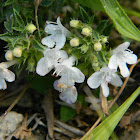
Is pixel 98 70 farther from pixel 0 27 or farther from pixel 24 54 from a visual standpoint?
pixel 0 27

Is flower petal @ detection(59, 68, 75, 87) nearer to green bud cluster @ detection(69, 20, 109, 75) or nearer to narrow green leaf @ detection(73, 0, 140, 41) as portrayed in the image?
green bud cluster @ detection(69, 20, 109, 75)

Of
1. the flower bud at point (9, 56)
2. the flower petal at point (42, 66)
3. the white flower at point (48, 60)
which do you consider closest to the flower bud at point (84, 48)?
the white flower at point (48, 60)

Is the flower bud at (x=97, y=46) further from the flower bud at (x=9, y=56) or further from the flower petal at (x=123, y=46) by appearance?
the flower bud at (x=9, y=56)


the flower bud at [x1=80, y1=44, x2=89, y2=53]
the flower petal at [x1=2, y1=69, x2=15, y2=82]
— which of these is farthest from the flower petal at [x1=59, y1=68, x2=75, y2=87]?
the flower petal at [x1=2, y1=69, x2=15, y2=82]

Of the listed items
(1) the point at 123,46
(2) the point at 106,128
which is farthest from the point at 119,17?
(2) the point at 106,128

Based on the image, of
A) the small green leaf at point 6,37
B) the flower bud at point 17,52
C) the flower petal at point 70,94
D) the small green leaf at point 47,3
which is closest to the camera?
the flower bud at point 17,52

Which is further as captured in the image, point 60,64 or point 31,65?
point 31,65

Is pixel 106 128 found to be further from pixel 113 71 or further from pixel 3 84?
pixel 3 84
